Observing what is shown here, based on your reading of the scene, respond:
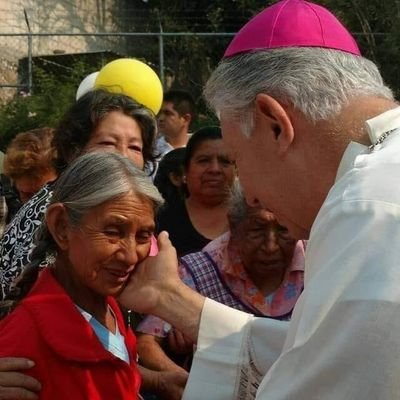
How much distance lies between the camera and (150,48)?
15.3 m

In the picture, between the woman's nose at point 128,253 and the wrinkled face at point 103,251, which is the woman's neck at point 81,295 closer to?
the wrinkled face at point 103,251

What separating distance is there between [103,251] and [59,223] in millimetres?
160

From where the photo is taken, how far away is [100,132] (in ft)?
11.0

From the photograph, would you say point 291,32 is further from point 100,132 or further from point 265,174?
point 100,132

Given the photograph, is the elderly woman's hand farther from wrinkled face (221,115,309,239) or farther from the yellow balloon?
the yellow balloon

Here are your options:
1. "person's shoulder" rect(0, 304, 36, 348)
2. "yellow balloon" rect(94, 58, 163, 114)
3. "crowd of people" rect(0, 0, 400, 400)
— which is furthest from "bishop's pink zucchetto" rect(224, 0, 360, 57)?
Answer: "yellow balloon" rect(94, 58, 163, 114)

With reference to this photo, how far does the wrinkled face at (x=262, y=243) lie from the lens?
3.49 metres

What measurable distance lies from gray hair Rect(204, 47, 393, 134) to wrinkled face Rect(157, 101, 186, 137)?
17.1ft

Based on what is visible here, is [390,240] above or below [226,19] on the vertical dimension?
above

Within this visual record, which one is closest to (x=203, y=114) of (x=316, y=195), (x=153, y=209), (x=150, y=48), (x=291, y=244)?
(x=150, y=48)

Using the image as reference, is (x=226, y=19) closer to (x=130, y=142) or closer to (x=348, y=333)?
(x=130, y=142)

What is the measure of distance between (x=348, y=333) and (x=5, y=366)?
113cm

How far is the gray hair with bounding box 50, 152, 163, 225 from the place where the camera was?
251 cm

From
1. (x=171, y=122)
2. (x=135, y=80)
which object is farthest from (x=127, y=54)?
(x=135, y=80)
